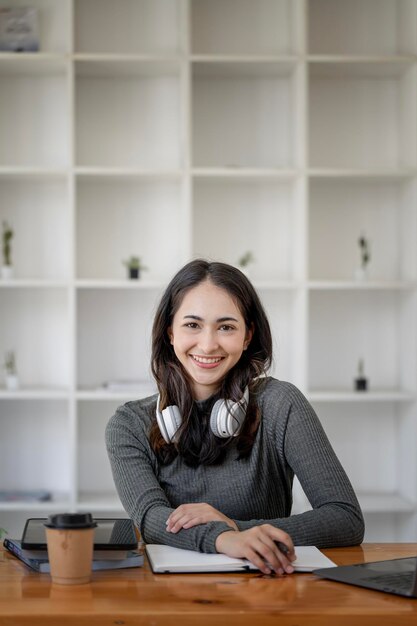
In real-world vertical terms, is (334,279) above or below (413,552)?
above

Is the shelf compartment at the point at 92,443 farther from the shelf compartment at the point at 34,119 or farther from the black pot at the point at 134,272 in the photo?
the shelf compartment at the point at 34,119

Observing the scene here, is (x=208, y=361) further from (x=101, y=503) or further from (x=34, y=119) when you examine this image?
(x=34, y=119)

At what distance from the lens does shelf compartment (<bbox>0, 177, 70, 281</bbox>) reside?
4.08 meters

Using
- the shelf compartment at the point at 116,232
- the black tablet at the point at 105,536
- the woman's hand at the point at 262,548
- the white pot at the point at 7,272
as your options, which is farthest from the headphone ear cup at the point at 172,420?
the shelf compartment at the point at 116,232

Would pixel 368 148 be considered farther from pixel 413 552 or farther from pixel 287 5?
pixel 413 552

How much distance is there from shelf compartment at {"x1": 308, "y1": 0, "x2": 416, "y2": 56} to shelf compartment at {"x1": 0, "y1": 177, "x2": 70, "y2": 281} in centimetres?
137

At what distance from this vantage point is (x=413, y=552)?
1.71 meters

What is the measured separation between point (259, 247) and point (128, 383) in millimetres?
878

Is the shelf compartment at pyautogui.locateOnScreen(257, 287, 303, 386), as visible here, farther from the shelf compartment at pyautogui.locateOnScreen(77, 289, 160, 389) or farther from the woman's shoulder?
the woman's shoulder

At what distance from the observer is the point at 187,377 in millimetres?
2170

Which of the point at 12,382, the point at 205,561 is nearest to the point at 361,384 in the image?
the point at 12,382

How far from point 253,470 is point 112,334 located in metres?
2.08

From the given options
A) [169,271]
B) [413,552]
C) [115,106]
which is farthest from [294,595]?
[115,106]

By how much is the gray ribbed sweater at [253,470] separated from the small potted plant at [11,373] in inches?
68.1
